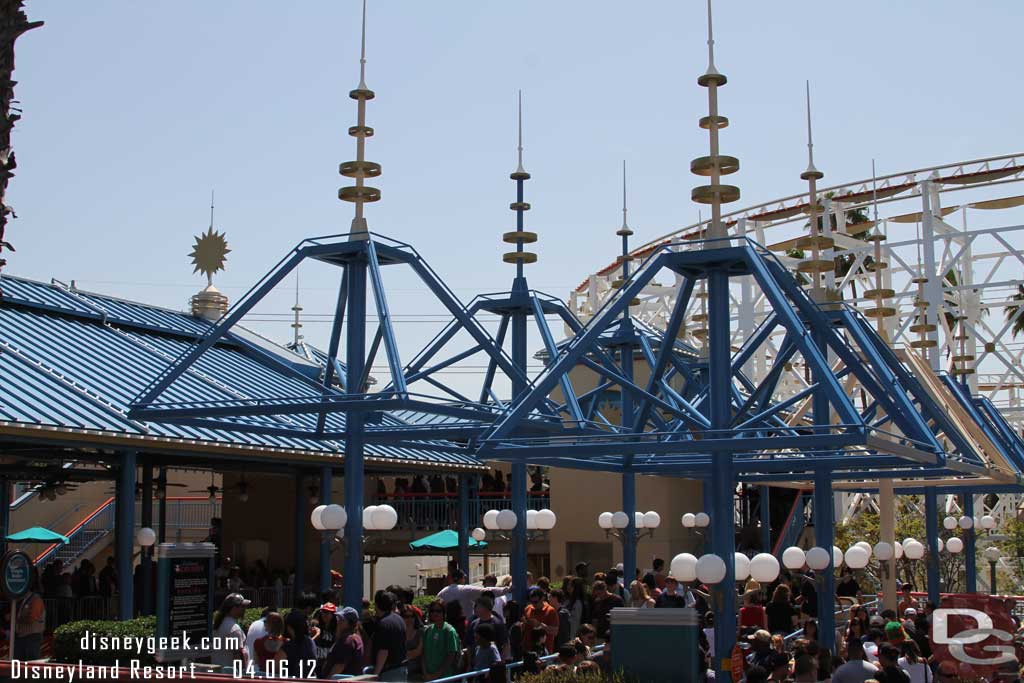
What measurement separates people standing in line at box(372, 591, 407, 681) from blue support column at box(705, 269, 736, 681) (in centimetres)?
273

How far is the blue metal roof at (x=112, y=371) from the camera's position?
19.2 m

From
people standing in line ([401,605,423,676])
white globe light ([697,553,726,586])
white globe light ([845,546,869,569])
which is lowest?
people standing in line ([401,605,423,676])

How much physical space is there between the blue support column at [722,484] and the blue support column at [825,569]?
3.32 metres

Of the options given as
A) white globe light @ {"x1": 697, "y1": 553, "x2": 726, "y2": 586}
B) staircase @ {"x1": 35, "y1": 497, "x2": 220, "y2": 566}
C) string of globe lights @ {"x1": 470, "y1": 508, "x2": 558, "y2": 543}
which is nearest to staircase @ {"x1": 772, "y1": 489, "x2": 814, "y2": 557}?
string of globe lights @ {"x1": 470, "y1": 508, "x2": 558, "y2": 543}

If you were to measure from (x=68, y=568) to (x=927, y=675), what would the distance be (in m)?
25.7

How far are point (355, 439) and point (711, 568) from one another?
5.41m

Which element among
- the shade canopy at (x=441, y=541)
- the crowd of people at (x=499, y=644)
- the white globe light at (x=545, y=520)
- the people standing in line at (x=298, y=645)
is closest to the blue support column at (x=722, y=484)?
the crowd of people at (x=499, y=644)

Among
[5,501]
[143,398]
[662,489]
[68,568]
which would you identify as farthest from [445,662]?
[68,568]

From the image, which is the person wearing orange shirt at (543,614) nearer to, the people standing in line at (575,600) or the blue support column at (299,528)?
the people standing in line at (575,600)

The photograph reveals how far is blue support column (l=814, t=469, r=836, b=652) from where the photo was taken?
1577 cm

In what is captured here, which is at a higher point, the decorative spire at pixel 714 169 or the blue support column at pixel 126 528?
the decorative spire at pixel 714 169

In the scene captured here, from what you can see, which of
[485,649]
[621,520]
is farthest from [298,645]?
[621,520]

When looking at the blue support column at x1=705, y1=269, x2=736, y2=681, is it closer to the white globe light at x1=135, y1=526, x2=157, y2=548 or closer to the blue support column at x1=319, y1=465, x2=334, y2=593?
the blue support column at x1=319, y1=465, x2=334, y2=593

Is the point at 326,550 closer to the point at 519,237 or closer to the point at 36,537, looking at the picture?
the point at 519,237
